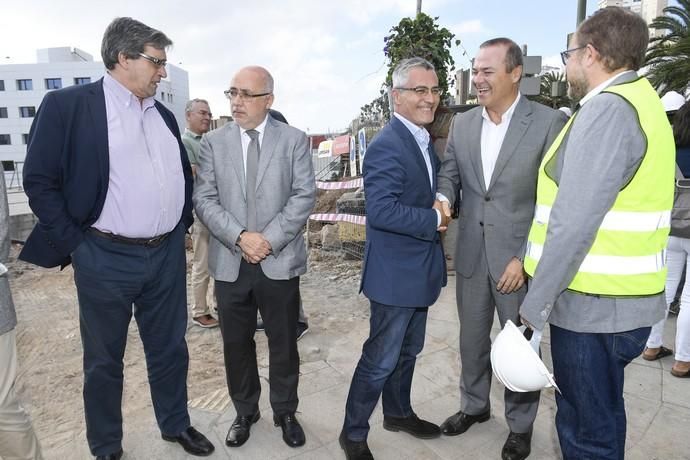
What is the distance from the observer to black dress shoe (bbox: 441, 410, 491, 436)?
2.88m

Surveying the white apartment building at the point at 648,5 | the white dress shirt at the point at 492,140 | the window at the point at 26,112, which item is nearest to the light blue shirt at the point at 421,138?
the white dress shirt at the point at 492,140

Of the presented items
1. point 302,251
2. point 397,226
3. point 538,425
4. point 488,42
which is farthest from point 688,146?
point 302,251

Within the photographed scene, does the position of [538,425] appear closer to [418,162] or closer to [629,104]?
[418,162]

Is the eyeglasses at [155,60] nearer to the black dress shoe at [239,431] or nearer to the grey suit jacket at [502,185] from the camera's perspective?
the grey suit jacket at [502,185]

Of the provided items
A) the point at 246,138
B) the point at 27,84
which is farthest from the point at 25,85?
the point at 246,138

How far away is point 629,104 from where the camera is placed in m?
1.59

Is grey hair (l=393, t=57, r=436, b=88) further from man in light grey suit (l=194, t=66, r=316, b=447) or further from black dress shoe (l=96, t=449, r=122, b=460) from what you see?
black dress shoe (l=96, t=449, r=122, b=460)

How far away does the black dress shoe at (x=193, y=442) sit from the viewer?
2.71 metres

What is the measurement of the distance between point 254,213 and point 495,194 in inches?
52.3

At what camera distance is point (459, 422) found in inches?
114

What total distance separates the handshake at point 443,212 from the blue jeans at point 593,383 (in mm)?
731

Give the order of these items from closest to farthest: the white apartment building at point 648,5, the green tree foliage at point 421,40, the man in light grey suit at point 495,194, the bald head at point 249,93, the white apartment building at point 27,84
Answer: the man in light grey suit at point 495,194
the bald head at point 249,93
the green tree foliage at point 421,40
the white apartment building at point 27,84
the white apartment building at point 648,5

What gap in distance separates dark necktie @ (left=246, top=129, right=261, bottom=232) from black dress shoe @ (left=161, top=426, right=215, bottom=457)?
48.9 inches

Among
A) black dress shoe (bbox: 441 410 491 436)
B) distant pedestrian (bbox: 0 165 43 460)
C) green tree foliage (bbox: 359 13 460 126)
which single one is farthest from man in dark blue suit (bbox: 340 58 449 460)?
green tree foliage (bbox: 359 13 460 126)
